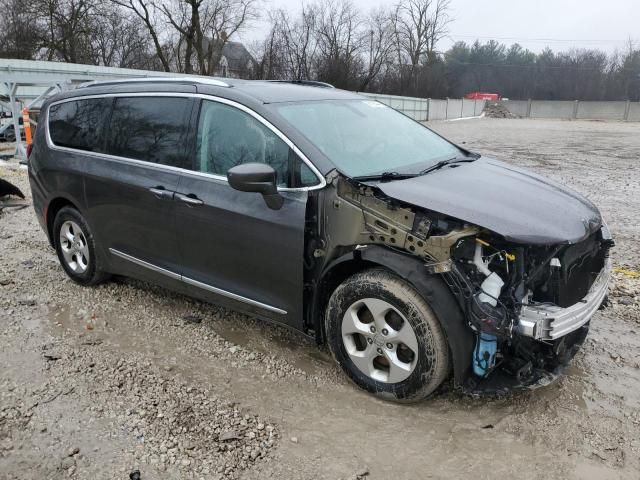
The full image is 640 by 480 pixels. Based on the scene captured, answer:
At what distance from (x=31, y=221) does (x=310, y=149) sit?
5.71 metres

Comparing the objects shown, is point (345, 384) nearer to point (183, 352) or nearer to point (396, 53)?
point (183, 352)

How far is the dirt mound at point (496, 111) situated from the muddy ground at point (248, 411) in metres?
55.8

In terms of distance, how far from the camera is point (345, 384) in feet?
10.9

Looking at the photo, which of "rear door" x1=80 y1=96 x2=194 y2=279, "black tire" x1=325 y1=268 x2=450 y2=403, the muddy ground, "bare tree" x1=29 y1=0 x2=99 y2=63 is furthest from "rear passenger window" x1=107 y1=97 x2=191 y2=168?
"bare tree" x1=29 y1=0 x2=99 y2=63

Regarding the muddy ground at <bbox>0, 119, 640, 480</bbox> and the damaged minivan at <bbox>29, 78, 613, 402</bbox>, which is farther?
the damaged minivan at <bbox>29, 78, 613, 402</bbox>

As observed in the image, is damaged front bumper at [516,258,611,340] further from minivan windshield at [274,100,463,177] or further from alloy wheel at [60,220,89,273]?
alloy wheel at [60,220,89,273]

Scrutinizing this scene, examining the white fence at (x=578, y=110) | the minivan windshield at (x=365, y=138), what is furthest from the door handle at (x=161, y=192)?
the white fence at (x=578, y=110)

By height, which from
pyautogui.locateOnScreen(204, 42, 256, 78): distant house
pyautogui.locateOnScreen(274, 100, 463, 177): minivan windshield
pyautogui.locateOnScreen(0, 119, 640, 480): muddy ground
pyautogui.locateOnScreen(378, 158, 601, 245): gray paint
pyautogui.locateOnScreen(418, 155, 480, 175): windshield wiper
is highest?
pyautogui.locateOnScreen(204, 42, 256, 78): distant house

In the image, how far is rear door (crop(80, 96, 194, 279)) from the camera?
3818 millimetres

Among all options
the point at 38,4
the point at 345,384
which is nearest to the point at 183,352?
the point at 345,384

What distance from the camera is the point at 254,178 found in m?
3.04

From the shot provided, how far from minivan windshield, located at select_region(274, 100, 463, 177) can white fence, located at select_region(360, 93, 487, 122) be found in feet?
98.3

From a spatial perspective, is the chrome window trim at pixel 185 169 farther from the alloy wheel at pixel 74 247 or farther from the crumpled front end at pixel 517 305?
the crumpled front end at pixel 517 305

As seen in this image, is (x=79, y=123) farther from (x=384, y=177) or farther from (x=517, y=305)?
(x=517, y=305)
